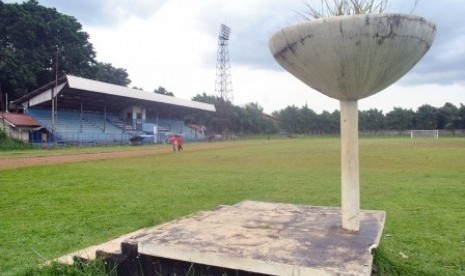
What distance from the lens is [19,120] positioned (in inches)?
1540

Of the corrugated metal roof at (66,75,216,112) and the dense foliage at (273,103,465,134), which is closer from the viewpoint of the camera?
the corrugated metal roof at (66,75,216,112)

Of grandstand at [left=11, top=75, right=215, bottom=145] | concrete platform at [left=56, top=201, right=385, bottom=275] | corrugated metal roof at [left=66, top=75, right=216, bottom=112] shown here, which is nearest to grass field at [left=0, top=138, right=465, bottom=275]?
concrete platform at [left=56, top=201, right=385, bottom=275]

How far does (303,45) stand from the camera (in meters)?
3.45

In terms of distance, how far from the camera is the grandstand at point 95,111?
39.4 metres

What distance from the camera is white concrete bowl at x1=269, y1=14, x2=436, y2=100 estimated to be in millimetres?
3229

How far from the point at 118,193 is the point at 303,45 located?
22.5 feet

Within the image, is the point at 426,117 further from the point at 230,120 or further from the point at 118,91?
the point at 118,91

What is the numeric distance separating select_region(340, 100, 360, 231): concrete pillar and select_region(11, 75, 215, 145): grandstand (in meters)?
35.3

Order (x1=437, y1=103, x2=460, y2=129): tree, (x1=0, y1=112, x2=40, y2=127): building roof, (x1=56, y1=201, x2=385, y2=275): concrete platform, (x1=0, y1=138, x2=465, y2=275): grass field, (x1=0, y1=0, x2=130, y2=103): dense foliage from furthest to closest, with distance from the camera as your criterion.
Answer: (x1=437, y1=103, x2=460, y2=129): tree
(x1=0, y1=0, x2=130, y2=103): dense foliage
(x1=0, y1=112, x2=40, y2=127): building roof
(x1=0, y1=138, x2=465, y2=275): grass field
(x1=56, y1=201, x2=385, y2=275): concrete platform

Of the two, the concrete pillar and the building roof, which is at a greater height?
the building roof

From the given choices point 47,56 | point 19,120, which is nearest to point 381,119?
point 47,56

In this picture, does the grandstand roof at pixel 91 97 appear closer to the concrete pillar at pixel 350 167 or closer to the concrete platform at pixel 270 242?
the concrete platform at pixel 270 242

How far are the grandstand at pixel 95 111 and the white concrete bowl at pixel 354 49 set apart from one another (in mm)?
35214

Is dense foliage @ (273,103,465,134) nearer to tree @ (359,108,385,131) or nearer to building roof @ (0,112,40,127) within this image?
tree @ (359,108,385,131)
